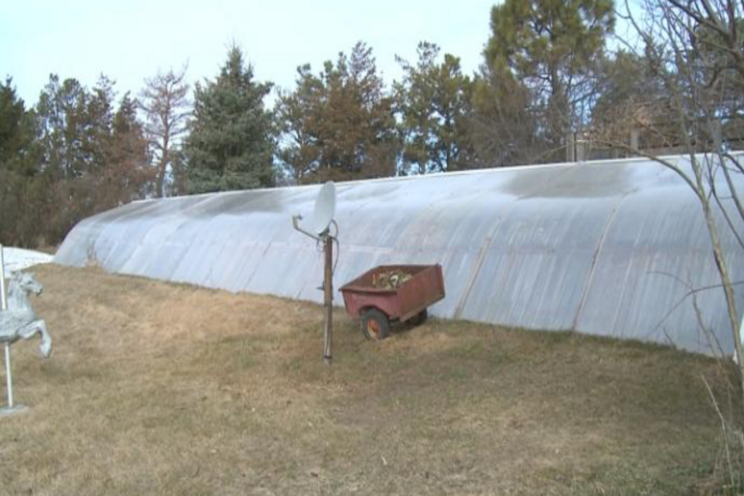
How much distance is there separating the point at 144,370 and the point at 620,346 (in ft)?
18.8

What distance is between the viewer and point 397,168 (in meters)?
35.1

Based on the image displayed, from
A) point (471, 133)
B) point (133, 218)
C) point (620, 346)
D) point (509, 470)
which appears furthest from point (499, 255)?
point (471, 133)

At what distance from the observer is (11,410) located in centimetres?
698

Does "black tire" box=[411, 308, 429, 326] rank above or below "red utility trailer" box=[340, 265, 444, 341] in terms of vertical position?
below

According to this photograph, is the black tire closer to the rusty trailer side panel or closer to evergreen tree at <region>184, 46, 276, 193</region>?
the rusty trailer side panel

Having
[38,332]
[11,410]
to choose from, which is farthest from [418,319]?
[11,410]

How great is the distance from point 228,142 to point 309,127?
725cm

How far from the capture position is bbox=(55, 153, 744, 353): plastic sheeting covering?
806cm

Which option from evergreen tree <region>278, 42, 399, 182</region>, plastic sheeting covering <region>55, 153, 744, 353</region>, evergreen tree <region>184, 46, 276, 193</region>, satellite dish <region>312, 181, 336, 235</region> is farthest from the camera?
evergreen tree <region>278, 42, 399, 182</region>

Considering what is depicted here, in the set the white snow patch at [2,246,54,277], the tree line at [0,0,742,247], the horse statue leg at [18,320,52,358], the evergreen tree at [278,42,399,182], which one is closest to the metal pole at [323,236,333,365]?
the horse statue leg at [18,320,52,358]

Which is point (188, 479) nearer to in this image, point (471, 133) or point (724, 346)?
point (724, 346)

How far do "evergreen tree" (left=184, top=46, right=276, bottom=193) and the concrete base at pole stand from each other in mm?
23303

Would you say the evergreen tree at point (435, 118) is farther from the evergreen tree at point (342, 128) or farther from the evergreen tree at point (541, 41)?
the evergreen tree at point (541, 41)

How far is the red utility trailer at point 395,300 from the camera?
9234mm
